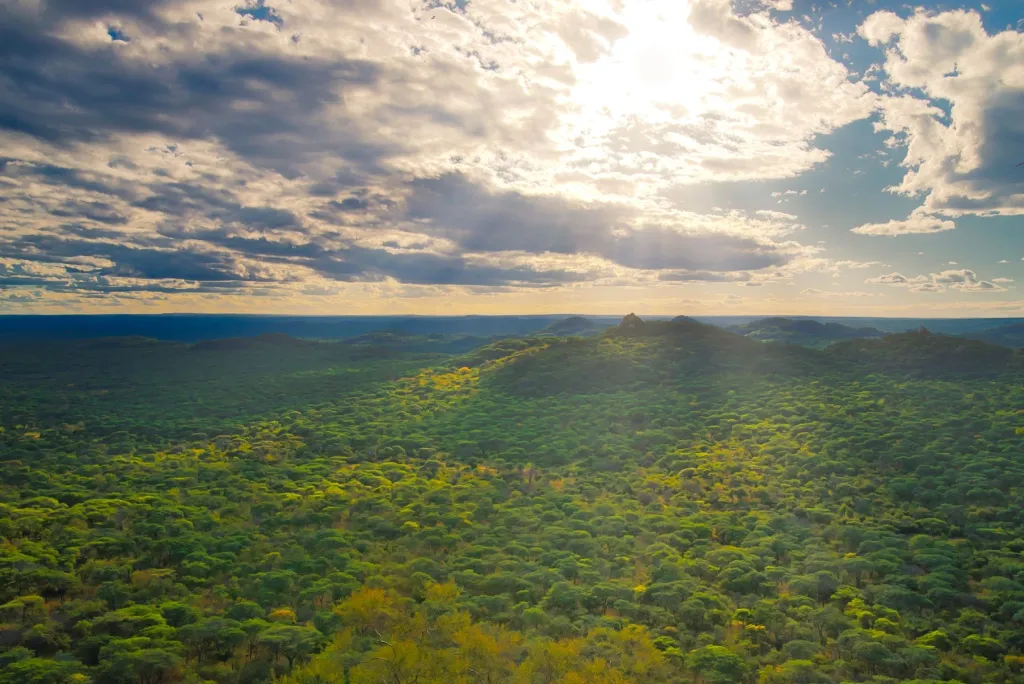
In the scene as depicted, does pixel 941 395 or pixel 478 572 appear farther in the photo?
pixel 941 395

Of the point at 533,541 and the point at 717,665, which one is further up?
the point at 717,665

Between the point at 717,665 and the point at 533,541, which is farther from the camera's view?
the point at 533,541

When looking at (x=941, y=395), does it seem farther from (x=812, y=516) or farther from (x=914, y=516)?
(x=812, y=516)

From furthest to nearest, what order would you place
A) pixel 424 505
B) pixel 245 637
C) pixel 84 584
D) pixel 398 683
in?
pixel 424 505 → pixel 84 584 → pixel 245 637 → pixel 398 683

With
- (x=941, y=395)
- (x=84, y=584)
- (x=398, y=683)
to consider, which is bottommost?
(x=84, y=584)

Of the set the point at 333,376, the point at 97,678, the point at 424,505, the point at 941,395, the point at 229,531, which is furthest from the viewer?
the point at 333,376

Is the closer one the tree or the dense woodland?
the tree

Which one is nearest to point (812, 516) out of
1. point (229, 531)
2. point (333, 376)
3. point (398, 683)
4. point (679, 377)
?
point (398, 683)

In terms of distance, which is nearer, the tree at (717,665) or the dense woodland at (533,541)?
the tree at (717,665)
